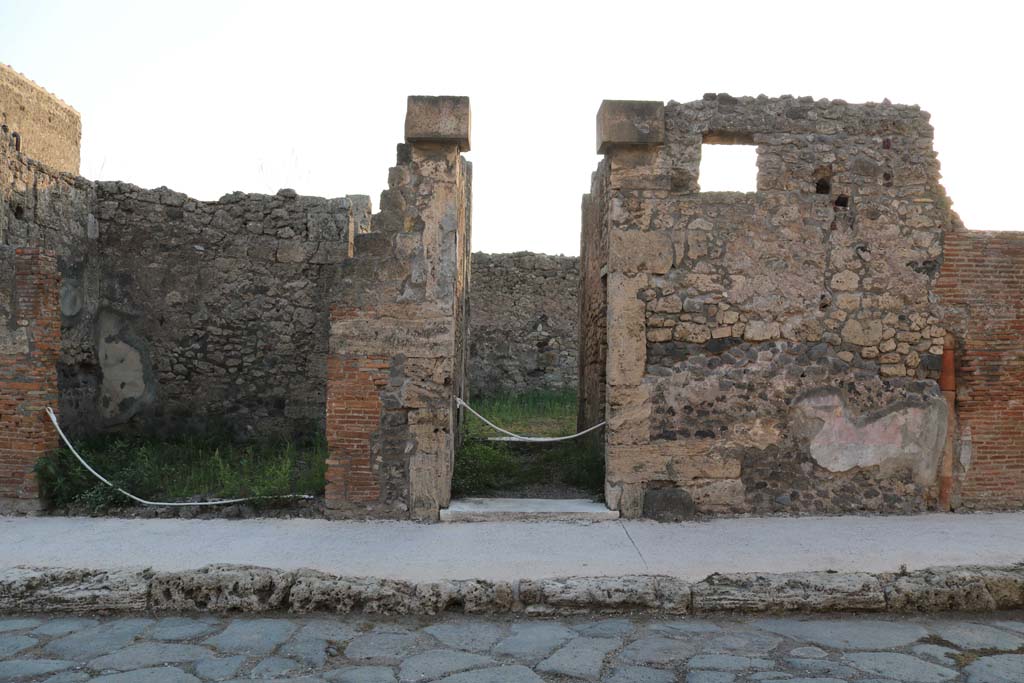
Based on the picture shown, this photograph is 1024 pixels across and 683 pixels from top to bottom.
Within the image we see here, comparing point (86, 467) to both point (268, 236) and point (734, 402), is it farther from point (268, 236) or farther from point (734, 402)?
point (734, 402)

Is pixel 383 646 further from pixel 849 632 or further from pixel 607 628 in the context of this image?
pixel 849 632

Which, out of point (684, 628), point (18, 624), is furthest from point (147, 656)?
point (684, 628)

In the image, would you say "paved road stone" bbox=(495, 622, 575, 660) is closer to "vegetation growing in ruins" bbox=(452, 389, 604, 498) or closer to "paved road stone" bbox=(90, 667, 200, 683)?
"paved road stone" bbox=(90, 667, 200, 683)

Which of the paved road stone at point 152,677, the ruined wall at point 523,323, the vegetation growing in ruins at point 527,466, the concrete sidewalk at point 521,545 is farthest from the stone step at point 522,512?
the ruined wall at point 523,323

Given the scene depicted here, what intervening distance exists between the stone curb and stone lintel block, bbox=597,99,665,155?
10.5ft

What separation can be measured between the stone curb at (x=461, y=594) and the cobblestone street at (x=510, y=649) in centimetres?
8

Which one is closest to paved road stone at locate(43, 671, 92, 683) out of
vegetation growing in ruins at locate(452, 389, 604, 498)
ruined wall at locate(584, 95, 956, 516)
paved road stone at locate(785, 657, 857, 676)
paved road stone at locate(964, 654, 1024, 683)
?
paved road stone at locate(785, 657, 857, 676)

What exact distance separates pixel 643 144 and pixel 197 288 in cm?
501

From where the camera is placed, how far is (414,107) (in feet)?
19.2

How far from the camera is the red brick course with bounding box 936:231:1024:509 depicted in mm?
6102

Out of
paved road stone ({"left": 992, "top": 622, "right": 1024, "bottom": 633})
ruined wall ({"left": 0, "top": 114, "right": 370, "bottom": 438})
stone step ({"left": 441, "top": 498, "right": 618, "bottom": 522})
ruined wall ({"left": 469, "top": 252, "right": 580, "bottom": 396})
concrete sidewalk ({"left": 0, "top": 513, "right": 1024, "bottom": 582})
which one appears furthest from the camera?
ruined wall ({"left": 469, "top": 252, "right": 580, "bottom": 396})

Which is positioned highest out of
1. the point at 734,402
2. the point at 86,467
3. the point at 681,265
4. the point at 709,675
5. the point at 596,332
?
the point at 681,265

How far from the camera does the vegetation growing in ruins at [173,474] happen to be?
5953mm

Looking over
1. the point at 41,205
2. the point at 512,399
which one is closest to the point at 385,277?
the point at 41,205
